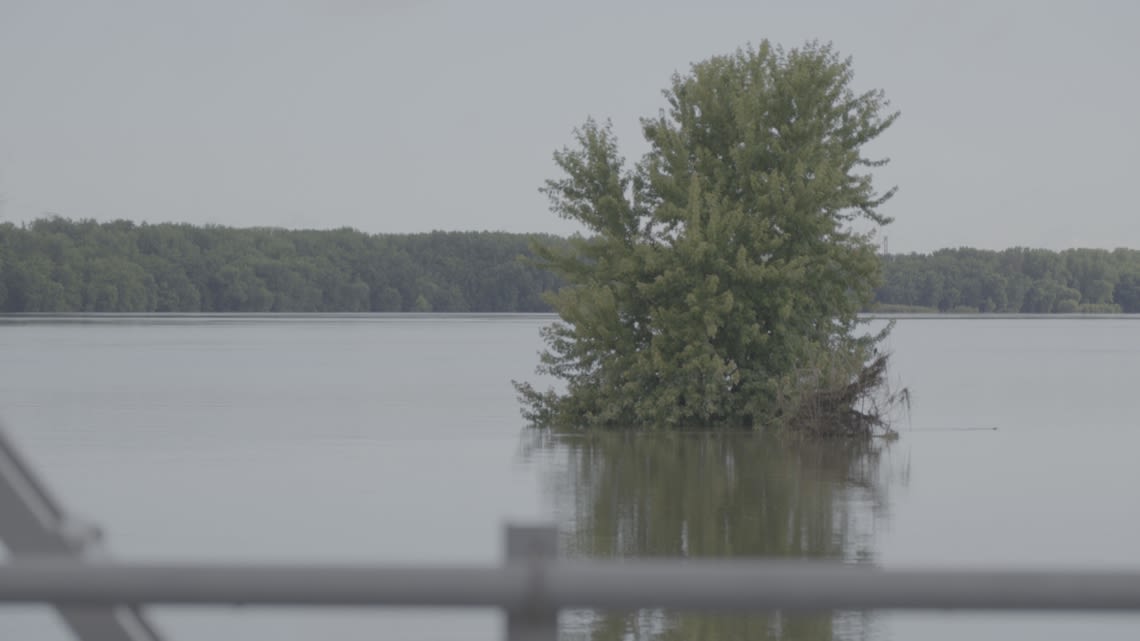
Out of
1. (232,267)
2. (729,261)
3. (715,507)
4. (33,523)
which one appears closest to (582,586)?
(33,523)

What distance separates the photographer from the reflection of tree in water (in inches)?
495

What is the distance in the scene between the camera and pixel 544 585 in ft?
7.66

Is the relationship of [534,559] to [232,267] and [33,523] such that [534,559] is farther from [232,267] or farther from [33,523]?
[232,267]

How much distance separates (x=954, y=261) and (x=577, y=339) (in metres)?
137

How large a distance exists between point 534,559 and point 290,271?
19370 cm

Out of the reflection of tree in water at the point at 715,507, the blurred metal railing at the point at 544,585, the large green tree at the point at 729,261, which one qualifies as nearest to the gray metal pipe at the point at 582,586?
the blurred metal railing at the point at 544,585

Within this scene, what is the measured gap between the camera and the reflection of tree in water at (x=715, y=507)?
41.2 feet

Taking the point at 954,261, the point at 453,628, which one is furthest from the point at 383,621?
the point at 954,261

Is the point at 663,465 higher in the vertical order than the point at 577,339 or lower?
lower

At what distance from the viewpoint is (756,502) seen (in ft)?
71.2

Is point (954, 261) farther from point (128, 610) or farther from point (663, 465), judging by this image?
point (128, 610)

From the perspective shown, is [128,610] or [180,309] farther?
[180,309]

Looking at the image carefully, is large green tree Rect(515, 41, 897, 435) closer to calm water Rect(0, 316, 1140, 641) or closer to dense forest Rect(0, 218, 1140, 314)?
calm water Rect(0, 316, 1140, 641)

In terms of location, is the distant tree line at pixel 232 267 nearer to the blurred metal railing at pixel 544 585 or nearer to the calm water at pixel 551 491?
the calm water at pixel 551 491
